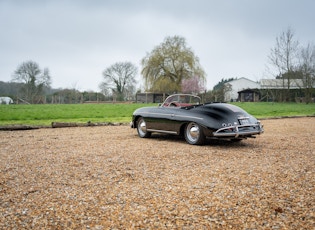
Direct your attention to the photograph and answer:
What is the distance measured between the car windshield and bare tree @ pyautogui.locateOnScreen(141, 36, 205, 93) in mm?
43785

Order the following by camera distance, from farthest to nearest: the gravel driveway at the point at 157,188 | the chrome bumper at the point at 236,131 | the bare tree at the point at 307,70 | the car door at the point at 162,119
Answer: the bare tree at the point at 307,70 → the car door at the point at 162,119 → the chrome bumper at the point at 236,131 → the gravel driveway at the point at 157,188

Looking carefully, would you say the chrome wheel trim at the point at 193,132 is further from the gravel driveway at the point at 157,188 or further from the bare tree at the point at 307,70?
the bare tree at the point at 307,70

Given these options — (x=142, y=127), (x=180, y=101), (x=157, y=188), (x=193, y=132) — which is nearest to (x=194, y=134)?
(x=193, y=132)

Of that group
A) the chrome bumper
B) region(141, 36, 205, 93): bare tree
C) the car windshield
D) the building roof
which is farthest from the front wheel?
region(141, 36, 205, 93): bare tree

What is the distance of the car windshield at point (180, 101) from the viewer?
30.7ft

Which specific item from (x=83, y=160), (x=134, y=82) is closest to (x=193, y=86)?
(x=134, y=82)

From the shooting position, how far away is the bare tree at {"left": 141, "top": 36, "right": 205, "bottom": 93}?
54.1 metres

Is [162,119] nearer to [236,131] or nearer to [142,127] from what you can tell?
Answer: [142,127]

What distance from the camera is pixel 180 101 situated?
31.0 feet

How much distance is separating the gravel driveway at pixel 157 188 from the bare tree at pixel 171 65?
155 ft

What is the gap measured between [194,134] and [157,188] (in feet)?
12.9

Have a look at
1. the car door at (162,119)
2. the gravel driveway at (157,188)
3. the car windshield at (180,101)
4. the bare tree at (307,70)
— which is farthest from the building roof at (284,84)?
the gravel driveway at (157,188)

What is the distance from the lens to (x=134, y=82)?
→ 238ft

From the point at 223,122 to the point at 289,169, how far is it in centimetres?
235
